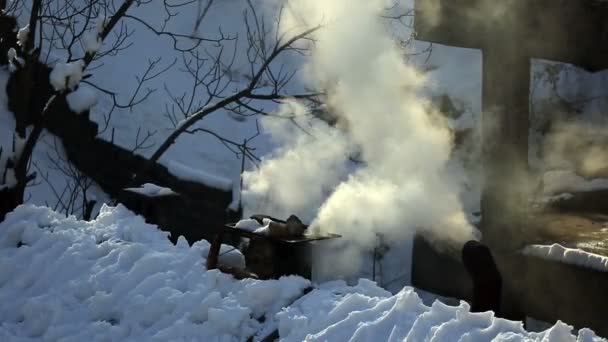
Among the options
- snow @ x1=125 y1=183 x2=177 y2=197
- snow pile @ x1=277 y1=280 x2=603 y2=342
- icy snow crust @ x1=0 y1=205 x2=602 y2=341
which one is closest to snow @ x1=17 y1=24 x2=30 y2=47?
snow @ x1=125 y1=183 x2=177 y2=197

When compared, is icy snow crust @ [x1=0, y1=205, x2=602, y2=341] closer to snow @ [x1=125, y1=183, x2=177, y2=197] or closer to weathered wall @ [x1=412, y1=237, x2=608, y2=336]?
snow @ [x1=125, y1=183, x2=177, y2=197]

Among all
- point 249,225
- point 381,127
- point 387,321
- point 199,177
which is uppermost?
point 381,127

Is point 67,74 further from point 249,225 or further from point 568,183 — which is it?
point 568,183

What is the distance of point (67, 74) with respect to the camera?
1001cm

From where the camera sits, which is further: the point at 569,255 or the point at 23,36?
the point at 23,36

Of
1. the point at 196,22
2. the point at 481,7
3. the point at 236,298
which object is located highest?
the point at 196,22

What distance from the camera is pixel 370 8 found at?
1070cm

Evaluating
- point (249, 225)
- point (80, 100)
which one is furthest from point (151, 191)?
point (80, 100)

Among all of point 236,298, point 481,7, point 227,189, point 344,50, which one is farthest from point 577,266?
point 227,189

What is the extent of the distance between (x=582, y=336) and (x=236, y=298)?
2.29 meters

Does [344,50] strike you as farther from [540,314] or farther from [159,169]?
[159,169]

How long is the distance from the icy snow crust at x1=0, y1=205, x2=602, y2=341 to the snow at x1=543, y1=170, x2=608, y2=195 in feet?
30.5

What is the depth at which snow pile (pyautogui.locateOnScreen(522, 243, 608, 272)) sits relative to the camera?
8.34 meters

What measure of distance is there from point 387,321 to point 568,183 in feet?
36.2
